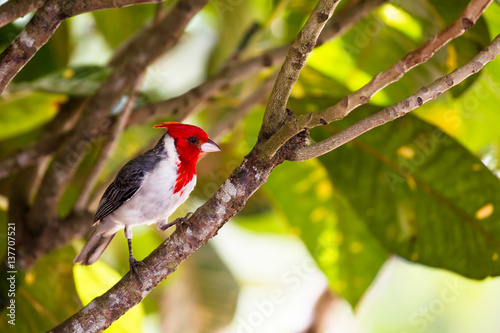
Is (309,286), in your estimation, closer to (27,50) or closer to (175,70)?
(175,70)

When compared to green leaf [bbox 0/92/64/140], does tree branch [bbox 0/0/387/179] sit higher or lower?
lower

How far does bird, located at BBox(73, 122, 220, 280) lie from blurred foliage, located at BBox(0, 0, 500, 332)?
258 millimetres

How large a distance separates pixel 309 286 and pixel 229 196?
183cm

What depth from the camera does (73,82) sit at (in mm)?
1836

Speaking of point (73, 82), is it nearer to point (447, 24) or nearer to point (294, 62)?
point (294, 62)

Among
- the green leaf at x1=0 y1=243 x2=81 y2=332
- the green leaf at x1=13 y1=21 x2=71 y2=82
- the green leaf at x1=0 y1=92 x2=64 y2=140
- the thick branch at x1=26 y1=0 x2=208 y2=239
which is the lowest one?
the green leaf at x1=0 y1=243 x2=81 y2=332

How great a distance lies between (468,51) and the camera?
1853mm

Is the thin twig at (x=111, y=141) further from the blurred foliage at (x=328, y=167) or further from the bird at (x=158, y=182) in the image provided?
the bird at (x=158, y=182)

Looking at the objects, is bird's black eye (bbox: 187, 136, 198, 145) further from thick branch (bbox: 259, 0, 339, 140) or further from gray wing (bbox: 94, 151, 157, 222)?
thick branch (bbox: 259, 0, 339, 140)

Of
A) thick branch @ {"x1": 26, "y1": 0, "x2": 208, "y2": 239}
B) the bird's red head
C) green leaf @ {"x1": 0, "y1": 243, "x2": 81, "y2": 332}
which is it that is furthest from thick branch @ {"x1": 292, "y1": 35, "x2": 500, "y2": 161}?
green leaf @ {"x1": 0, "y1": 243, "x2": 81, "y2": 332}

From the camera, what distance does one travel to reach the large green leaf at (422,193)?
1.70m

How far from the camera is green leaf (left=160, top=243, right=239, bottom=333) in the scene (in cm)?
262

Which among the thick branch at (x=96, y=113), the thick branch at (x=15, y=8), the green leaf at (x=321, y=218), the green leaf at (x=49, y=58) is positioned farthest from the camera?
the green leaf at (x=49, y=58)

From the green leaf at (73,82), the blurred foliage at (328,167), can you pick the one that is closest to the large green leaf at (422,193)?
the blurred foliage at (328,167)
